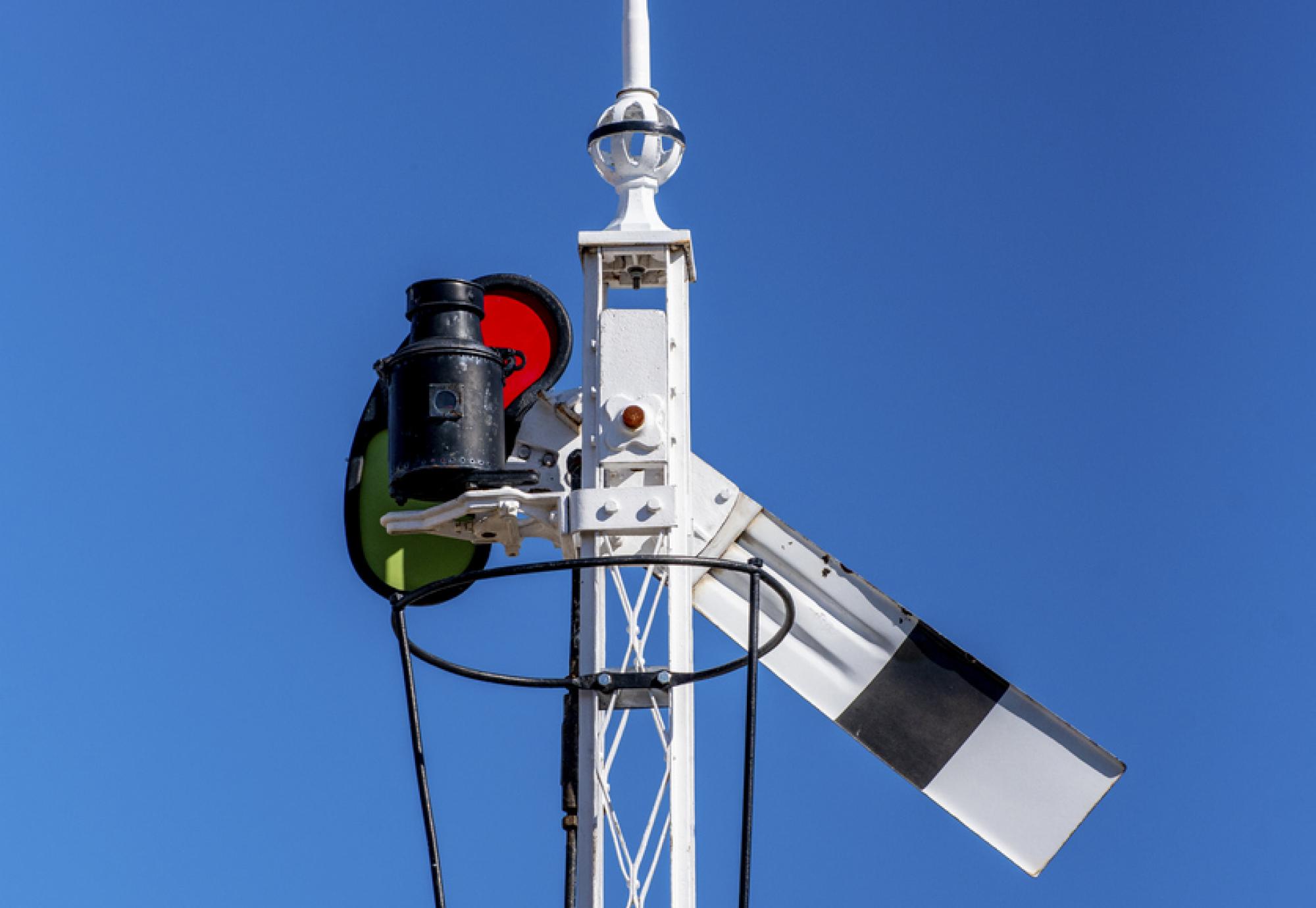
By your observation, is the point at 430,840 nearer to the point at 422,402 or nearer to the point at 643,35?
the point at 422,402

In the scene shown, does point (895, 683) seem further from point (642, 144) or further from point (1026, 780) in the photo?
point (642, 144)

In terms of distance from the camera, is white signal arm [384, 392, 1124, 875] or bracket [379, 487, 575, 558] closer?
bracket [379, 487, 575, 558]

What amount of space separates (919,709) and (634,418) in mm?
2007

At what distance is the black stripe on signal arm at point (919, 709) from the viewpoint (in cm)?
750

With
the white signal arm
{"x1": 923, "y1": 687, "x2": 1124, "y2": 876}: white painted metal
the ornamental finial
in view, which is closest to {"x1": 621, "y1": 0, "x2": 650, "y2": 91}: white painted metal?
the ornamental finial

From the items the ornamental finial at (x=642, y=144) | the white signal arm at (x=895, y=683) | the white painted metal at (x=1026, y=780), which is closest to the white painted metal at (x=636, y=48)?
the ornamental finial at (x=642, y=144)

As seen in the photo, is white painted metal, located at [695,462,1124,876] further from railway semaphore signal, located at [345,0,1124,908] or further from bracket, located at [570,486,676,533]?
bracket, located at [570,486,676,533]

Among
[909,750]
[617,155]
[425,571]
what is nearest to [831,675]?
[909,750]

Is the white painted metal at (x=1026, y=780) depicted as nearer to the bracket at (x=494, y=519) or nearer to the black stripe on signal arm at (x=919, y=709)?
the black stripe on signal arm at (x=919, y=709)

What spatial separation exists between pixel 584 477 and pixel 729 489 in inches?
49.5

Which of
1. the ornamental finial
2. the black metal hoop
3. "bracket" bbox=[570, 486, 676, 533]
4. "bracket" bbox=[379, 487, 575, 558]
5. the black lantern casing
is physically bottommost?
the black metal hoop

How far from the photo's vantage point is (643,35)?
684 centimetres

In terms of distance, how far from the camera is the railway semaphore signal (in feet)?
19.9

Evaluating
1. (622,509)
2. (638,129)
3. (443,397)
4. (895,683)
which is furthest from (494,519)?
(895,683)
